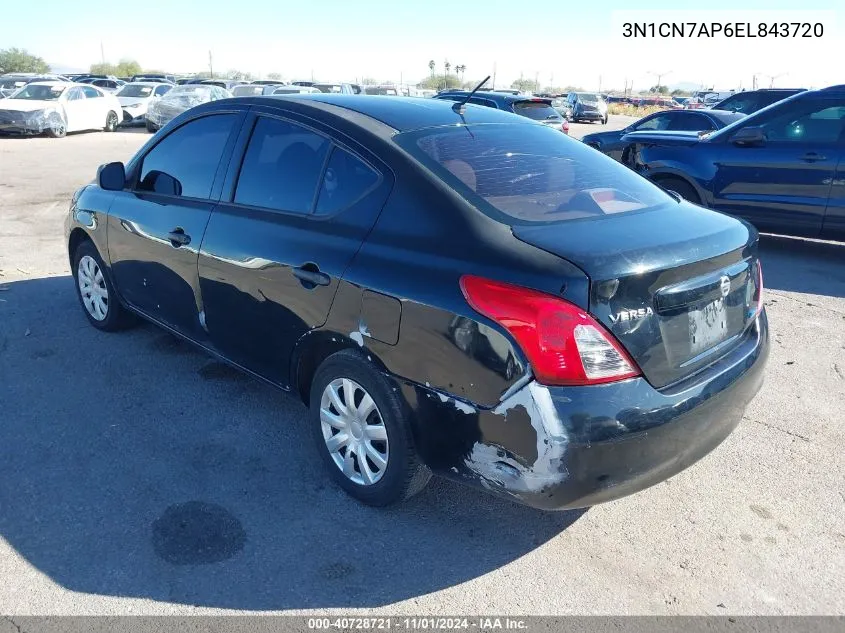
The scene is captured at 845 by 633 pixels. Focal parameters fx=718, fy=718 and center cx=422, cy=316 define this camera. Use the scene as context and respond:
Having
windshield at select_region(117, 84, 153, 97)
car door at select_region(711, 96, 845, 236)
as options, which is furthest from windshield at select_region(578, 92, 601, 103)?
car door at select_region(711, 96, 845, 236)

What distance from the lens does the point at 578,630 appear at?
2480 millimetres

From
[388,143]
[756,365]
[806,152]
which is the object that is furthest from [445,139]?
[806,152]

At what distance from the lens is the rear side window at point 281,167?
332 centimetres

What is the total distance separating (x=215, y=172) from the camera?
386 centimetres

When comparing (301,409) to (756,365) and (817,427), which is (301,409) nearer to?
(756,365)

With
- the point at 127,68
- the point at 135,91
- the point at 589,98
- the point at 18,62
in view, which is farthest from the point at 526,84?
the point at 135,91

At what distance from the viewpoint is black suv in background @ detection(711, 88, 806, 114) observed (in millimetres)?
14672

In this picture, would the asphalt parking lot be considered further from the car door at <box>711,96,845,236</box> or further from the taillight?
the car door at <box>711,96,845,236</box>

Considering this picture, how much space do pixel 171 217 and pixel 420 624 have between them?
2.65 metres

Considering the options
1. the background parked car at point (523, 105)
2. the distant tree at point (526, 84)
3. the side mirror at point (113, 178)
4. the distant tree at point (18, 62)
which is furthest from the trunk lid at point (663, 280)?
the distant tree at point (526, 84)

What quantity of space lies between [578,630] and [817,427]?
2.22 metres

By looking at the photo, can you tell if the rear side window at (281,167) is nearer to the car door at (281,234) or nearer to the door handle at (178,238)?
the car door at (281,234)

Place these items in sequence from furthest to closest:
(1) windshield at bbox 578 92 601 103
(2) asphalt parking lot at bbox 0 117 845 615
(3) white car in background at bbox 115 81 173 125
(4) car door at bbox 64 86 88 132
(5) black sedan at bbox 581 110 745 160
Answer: (1) windshield at bbox 578 92 601 103 → (3) white car in background at bbox 115 81 173 125 → (4) car door at bbox 64 86 88 132 → (5) black sedan at bbox 581 110 745 160 → (2) asphalt parking lot at bbox 0 117 845 615

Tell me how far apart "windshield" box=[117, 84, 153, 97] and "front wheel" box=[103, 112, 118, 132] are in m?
2.39
